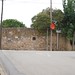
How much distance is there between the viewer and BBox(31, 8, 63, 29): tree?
156ft

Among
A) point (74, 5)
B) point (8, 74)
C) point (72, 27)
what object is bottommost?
point (8, 74)

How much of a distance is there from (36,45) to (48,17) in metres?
4.39

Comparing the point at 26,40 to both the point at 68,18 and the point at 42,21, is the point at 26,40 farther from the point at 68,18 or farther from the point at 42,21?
the point at 68,18

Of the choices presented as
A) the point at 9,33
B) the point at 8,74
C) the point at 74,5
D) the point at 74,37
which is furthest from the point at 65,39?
the point at 8,74

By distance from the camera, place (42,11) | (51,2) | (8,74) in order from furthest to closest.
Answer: (42,11) → (51,2) → (8,74)

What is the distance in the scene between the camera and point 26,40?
48.9 meters

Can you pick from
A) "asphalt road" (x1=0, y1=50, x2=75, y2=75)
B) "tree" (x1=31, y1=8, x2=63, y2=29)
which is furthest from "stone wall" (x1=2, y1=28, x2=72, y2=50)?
"asphalt road" (x1=0, y1=50, x2=75, y2=75)

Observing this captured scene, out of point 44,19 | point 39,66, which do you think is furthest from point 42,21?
point 39,66

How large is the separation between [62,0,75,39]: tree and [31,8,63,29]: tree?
2.94 ft

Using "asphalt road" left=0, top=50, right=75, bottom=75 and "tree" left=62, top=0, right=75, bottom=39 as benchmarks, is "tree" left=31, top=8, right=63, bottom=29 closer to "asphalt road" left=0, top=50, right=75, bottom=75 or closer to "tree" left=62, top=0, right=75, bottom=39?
"tree" left=62, top=0, right=75, bottom=39

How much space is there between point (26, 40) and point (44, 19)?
4.07 meters

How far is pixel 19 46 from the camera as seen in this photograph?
49000mm

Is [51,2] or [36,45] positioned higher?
[51,2]

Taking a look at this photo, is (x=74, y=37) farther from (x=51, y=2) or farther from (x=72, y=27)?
(x=51, y=2)
